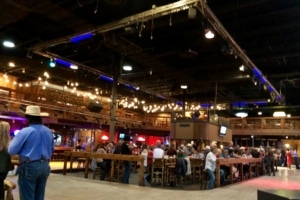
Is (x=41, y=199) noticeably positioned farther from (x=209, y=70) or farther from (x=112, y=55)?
(x=209, y=70)

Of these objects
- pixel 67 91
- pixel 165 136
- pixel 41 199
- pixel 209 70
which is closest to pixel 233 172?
pixel 209 70

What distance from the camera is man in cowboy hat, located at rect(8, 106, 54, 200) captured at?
Result: 2725mm

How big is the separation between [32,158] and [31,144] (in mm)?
135

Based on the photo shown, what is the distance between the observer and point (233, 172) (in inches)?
385

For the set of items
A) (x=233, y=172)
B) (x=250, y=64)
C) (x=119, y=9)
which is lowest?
(x=233, y=172)

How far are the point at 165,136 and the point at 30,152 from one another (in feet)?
77.3

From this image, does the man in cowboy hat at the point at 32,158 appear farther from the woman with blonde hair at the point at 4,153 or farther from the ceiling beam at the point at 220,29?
the ceiling beam at the point at 220,29

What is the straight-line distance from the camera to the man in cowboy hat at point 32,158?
2.72m

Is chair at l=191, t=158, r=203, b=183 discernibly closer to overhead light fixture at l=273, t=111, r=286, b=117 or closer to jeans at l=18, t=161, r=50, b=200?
jeans at l=18, t=161, r=50, b=200

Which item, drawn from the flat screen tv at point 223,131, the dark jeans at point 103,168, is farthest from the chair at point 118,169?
the flat screen tv at point 223,131

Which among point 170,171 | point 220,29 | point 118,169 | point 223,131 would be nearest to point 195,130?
point 223,131

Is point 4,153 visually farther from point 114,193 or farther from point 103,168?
point 103,168

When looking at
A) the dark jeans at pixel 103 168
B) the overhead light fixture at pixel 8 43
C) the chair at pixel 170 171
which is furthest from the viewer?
the overhead light fixture at pixel 8 43

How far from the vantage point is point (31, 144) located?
2797 mm
